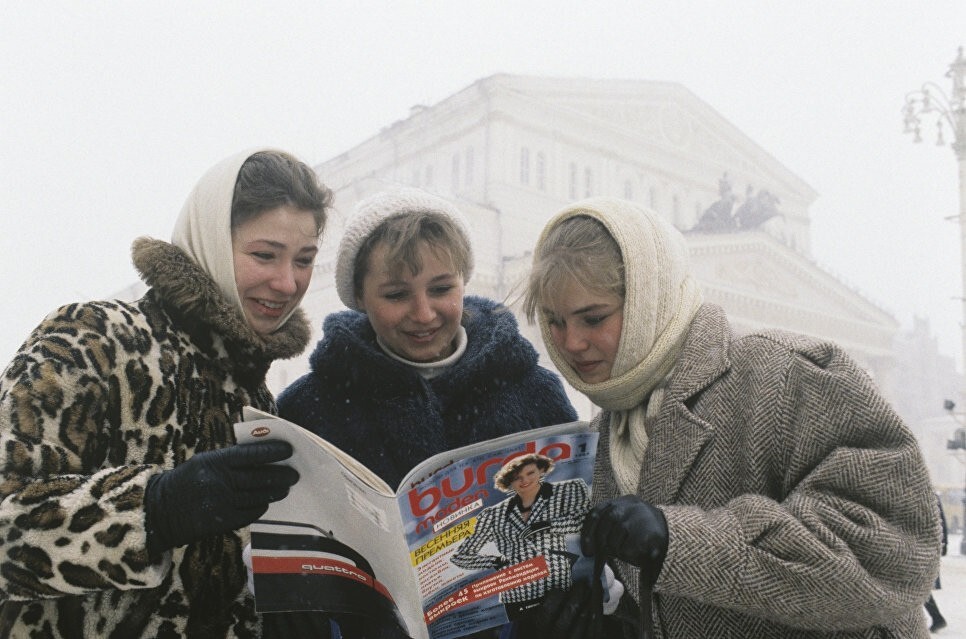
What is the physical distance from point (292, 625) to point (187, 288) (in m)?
0.79

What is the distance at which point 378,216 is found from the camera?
6.88ft

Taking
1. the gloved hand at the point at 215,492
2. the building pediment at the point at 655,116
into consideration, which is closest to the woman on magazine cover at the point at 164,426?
the gloved hand at the point at 215,492

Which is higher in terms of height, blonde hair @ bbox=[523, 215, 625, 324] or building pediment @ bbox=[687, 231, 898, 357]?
blonde hair @ bbox=[523, 215, 625, 324]

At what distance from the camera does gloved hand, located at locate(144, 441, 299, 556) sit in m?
1.43

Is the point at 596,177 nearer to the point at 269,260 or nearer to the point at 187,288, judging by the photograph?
the point at 269,260

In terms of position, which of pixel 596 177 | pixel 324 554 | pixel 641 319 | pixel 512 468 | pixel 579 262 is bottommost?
pixel 324 554

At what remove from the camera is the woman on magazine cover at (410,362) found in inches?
79.1

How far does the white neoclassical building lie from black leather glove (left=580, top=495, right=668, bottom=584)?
56.6ft

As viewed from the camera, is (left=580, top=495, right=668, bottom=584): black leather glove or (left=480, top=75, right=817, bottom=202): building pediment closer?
(left=580, top=495, right=668, bottom=584): black leather glove

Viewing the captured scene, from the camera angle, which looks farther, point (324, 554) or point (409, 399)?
point (409, 399)

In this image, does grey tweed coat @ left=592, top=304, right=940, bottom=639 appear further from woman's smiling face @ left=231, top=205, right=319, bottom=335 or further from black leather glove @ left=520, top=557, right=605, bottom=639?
woman's smiling face @ left=231, top=205, right=319, bottom=335

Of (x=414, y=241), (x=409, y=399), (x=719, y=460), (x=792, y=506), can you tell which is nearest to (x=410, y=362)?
(x=409, y=399)

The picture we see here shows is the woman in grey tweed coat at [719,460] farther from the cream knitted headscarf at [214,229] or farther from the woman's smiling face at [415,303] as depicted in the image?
the cream knitted headscarf at [214,229]

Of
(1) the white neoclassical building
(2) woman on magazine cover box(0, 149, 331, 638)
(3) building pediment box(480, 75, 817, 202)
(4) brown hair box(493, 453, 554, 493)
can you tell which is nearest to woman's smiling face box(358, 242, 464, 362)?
(2) woman on magazine cover box(0, 149, 331, 638)
